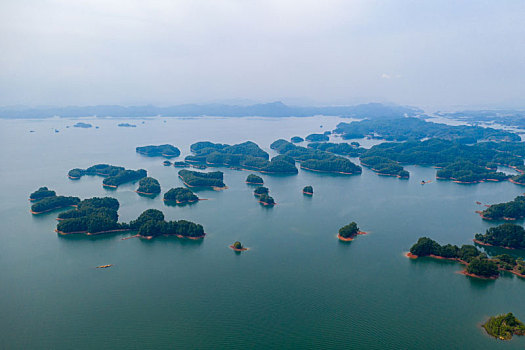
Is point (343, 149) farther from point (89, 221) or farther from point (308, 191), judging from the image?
point (89, 221)

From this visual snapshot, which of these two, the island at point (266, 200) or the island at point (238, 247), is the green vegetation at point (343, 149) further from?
the island at point (238, 247)

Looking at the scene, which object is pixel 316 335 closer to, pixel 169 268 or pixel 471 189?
pixel 169 268

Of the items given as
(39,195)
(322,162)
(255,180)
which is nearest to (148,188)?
(39,195)

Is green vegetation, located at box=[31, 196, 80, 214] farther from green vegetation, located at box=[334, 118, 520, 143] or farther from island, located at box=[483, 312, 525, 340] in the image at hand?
green vegetation, located at box=[334, 118, 520, 143]

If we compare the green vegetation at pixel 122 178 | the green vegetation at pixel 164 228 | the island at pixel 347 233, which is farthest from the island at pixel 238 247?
the green vegetation at pixel 122 178

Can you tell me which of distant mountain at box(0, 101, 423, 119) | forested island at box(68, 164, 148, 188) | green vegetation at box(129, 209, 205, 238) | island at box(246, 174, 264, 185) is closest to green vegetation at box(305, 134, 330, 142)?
island at box(246, 174, 264, 185)

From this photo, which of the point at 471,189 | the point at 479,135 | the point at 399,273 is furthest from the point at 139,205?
the point at 479,135
